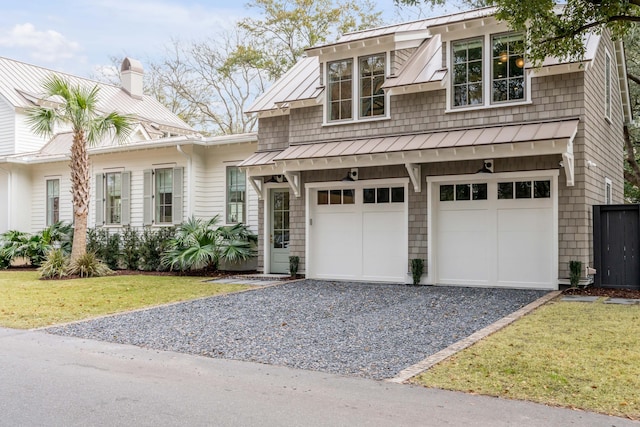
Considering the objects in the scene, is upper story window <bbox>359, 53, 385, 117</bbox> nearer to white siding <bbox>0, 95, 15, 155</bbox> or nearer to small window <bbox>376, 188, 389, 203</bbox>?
small window <bbox>376, 188, 389, 203</bbox>

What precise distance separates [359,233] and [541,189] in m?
4.10

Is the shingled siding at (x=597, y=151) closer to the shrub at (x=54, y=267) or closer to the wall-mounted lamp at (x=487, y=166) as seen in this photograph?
the wall-mounted lamp at (x=487, y=166)

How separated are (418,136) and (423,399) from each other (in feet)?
27.4

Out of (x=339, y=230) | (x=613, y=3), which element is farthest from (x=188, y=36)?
(x=613, y=3)

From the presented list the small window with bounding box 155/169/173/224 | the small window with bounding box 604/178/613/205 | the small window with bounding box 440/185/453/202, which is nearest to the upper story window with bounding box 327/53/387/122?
the small window with bounding box 440/185/453/202

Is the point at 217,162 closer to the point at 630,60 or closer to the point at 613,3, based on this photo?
the point at 613,3

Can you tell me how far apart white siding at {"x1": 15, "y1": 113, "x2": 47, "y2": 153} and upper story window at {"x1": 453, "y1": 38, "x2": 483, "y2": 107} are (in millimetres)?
16235

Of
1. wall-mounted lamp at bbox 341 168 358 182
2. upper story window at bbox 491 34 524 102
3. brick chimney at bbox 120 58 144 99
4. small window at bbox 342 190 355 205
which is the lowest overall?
small window at bbox 342 190 355 205

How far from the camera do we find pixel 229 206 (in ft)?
56.7

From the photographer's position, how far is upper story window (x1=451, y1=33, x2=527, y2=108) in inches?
470

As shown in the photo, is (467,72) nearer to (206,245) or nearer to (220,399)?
(206,245)

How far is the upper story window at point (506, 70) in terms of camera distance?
11.9 meters

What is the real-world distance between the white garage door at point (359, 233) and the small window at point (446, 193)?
84 cm

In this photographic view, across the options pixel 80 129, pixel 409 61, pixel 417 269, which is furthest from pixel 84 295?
pixel 409 61
